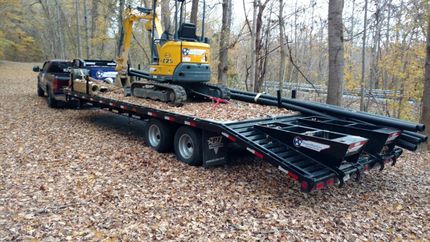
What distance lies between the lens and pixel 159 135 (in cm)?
743

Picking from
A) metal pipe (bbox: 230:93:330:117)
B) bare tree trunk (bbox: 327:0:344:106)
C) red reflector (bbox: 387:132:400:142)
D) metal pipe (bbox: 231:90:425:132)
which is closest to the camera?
red reflector (bbox: 387:132:400:142)

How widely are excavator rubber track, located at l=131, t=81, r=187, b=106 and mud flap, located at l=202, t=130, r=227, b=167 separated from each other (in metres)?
1.94

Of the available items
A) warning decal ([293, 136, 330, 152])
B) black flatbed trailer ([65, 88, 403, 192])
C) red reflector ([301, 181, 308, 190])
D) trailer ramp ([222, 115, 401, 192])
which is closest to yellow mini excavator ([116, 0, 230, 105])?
black flatbed trailer ([65, 88, 403, 192])

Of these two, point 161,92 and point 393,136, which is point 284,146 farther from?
point 161,92

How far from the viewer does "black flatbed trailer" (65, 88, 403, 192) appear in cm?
480

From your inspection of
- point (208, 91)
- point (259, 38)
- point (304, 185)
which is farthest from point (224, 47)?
point (304, 185)

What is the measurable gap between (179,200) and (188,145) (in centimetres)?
186

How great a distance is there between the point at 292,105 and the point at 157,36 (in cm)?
438

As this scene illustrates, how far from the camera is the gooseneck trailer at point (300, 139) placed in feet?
16.0

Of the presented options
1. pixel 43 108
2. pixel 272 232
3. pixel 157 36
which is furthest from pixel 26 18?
pixel 272 232

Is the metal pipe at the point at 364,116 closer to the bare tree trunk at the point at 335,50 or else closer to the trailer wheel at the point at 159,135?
the bare tree trunk at the point at 335,50

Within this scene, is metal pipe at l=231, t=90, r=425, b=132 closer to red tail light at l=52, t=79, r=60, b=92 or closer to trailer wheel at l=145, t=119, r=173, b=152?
trailer wheel at l=145, t=119, r=173, b=152

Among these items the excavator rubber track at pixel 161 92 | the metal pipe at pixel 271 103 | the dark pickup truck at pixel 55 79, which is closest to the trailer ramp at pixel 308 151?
the metal pipe at pixel 271 103

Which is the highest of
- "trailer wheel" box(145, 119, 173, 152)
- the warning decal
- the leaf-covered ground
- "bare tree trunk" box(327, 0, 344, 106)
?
"bare tree trunk" box(327, 0, 344, 106)
